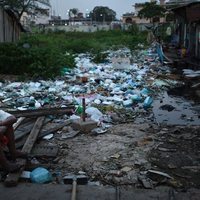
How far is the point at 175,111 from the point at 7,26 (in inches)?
452

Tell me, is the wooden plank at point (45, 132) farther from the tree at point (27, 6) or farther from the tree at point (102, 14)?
the tree at point (102, 14)

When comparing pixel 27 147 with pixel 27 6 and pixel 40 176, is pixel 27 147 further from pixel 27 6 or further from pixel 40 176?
pixel 27 6

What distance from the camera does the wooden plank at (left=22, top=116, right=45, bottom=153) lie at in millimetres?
5368

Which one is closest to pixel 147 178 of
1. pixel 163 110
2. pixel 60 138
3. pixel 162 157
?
pixel 162 157

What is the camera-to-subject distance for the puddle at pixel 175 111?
25.3 ft

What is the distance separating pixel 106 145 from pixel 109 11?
3140 inches

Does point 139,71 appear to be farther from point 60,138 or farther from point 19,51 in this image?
point 60,138

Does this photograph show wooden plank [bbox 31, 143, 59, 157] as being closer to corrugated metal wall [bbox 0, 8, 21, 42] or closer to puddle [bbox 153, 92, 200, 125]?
puddle [bbox 153, 92, 200, 125]

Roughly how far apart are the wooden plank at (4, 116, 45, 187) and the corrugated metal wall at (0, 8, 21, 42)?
1024 cm

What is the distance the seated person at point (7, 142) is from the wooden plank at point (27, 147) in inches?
2.8

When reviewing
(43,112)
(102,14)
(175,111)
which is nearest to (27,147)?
(43,112)

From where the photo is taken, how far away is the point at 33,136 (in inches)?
234

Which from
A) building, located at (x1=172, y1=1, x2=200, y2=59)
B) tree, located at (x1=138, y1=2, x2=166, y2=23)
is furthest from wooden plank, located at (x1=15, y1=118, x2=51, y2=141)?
tree, located at (x1=138, y1=2, x2=166, y2=23)

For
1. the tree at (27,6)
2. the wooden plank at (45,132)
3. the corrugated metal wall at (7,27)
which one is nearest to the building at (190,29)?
the corrugated metal wall at (7,27)
